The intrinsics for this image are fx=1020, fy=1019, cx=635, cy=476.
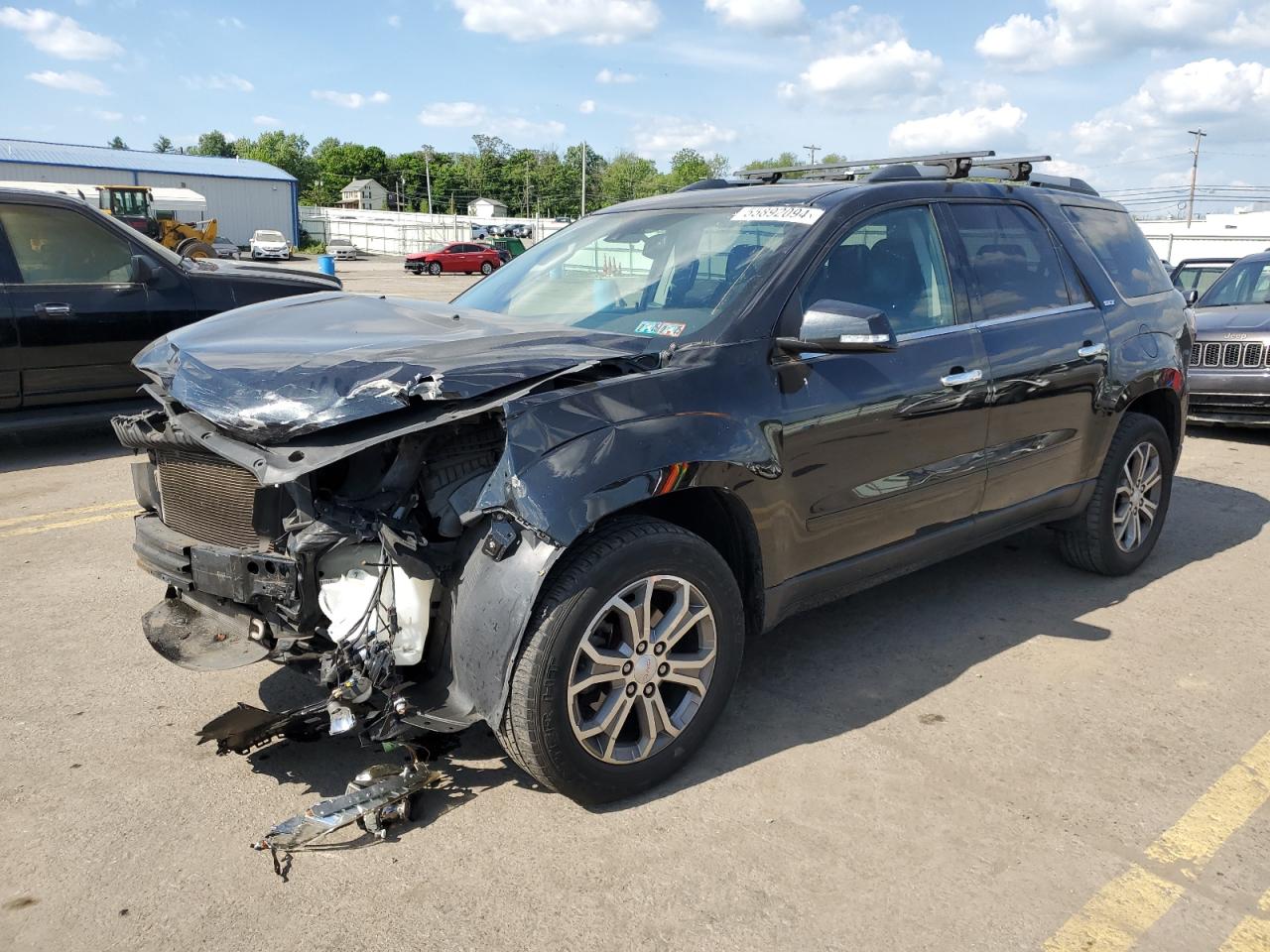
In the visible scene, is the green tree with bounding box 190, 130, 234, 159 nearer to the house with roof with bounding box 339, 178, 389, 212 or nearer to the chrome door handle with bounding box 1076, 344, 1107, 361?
the house with roof with bounding box 339, 178, 389, 212

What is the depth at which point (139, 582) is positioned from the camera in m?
4.83

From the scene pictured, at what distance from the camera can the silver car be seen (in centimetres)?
866

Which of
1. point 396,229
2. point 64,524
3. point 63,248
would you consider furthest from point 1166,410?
point 396,229

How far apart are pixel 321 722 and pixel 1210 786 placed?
283 cm

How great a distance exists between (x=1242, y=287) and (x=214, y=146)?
164m

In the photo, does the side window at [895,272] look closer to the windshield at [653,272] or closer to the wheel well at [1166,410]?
the windshield at [653,272]

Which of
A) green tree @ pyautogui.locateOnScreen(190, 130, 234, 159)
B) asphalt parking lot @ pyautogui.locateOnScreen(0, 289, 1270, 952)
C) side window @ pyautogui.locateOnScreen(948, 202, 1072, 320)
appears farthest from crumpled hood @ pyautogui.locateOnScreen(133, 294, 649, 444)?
green tree @ pyautogui.locateOnScreen(190, 130, 234, 159)

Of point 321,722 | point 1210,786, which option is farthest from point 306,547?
point 1210,786

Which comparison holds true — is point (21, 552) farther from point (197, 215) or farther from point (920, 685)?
point (197, 215)

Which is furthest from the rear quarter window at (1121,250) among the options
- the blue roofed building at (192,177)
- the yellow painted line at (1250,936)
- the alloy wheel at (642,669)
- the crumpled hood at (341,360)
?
the blue roofed building at (192,177)

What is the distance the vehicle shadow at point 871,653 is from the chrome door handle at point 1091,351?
1171 mm

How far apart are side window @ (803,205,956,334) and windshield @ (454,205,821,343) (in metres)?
0.19

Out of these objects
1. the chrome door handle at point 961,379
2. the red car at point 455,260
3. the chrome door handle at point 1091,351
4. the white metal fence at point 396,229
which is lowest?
the chrome door handle at point 961,379

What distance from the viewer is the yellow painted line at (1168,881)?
2.54m
